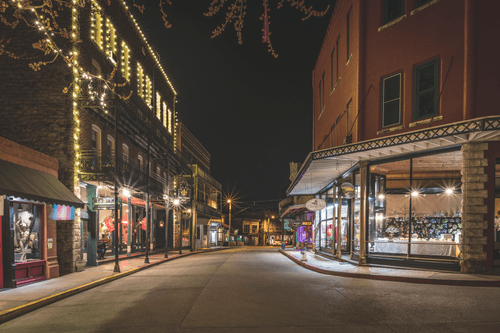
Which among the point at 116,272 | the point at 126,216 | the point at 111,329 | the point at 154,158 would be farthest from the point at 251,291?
the point at 154,158

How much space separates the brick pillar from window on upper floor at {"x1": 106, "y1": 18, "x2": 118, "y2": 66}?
1814cm

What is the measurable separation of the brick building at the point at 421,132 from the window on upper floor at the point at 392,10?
44mm

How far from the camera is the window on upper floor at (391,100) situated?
14.9 m

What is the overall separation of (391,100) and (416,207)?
4.26m

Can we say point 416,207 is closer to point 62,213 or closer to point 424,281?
point 424,281

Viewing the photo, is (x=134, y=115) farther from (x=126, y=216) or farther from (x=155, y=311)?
(x=155, y=311)

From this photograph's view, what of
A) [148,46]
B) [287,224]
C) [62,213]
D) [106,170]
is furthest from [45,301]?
[287,224]

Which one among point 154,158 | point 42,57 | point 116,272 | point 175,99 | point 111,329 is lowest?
point 116,272

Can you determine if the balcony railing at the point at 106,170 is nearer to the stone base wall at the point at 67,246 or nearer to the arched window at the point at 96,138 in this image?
the arched window at the point at 96,138

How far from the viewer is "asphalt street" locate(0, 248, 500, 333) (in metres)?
6.43

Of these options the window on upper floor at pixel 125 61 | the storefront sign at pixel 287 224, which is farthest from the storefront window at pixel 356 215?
the storefront sign at pixel 287 224

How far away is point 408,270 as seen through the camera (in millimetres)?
13430

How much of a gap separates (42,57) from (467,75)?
51.3ft

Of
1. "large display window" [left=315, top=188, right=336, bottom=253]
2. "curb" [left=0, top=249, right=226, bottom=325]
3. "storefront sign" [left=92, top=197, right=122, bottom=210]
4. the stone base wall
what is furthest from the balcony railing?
"large display window" [left=315, top=188, right=336, bottom=253]
